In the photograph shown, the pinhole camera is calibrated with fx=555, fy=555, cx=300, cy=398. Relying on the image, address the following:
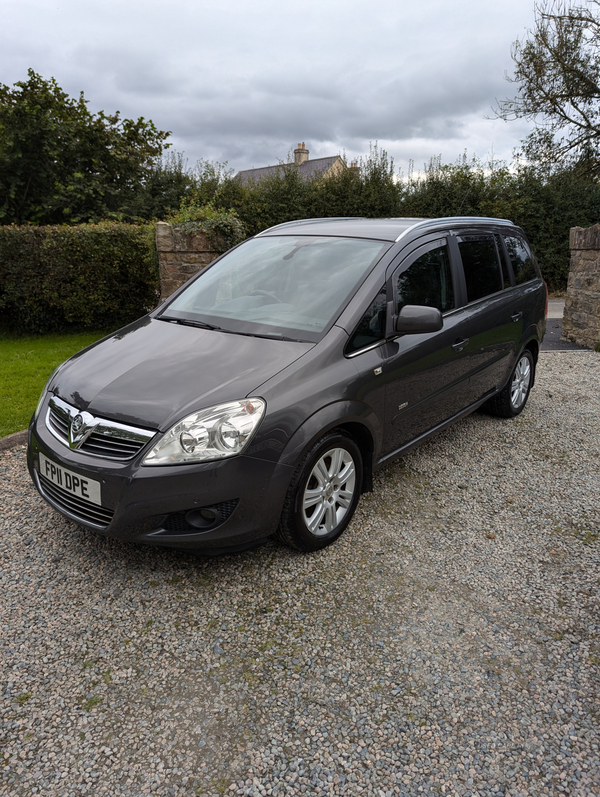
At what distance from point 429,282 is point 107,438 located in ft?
7.73

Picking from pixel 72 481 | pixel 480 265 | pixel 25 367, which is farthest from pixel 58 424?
pixel 25 367

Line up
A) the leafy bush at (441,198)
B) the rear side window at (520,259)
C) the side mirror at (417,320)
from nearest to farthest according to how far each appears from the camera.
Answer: the side mirror at (417,320) < the rear side window at (520,259) < the leafy bush at (441,198)

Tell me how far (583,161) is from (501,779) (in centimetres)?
1941

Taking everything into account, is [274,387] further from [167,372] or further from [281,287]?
[281,287]

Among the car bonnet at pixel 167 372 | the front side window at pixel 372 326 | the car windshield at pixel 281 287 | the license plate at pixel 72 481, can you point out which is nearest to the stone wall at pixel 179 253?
the car windshield at pixel 281 287

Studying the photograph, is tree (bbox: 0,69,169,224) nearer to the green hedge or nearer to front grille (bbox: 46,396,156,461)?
the green hedge

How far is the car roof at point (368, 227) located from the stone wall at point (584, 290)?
18.1 feet

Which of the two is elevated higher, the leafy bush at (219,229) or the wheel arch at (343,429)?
the leafy bush at (219,229)

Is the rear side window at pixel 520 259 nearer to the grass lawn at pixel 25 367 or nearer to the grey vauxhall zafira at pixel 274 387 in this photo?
the grey vauxhall zafira at pixel 274 387

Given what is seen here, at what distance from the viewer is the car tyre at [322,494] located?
288 centimetres

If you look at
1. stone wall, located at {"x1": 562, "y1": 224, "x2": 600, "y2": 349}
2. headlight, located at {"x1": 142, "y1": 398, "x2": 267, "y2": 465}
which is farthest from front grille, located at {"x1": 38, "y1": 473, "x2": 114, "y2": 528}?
stone wall, located at {"x1": 562, "y1": 224, "x2": 600, "y2": 349}

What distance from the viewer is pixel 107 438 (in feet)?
8.87

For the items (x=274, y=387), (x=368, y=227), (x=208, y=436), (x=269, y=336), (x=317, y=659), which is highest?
(x=368, y=227)

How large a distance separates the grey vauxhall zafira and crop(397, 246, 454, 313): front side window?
14 mm
